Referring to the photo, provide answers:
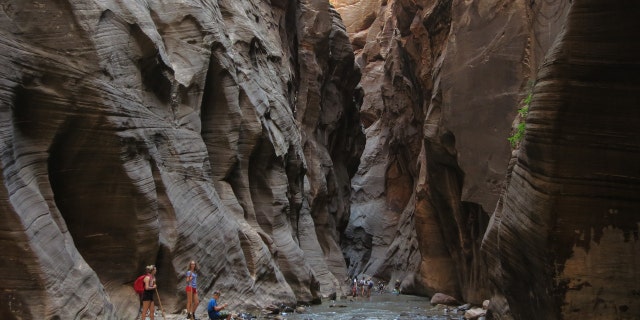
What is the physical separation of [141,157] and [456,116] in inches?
463

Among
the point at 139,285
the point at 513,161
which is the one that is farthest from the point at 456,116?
the point at 139,285

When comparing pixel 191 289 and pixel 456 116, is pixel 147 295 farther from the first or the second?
pixel 456 116

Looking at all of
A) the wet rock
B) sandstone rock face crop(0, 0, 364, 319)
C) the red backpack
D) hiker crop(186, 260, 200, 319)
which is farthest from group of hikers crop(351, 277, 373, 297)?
the red backpack

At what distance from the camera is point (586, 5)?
935 cm

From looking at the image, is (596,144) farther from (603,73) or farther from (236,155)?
(236,155)

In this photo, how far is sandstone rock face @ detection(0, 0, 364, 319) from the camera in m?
11.5

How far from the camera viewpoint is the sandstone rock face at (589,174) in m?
9.58

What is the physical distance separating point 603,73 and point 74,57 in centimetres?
943

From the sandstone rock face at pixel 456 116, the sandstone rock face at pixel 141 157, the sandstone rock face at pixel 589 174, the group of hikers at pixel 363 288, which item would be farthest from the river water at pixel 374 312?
the sandstone rock face at pixel 589 174

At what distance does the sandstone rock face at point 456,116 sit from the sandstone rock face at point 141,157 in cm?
540

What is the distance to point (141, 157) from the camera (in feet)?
49.2

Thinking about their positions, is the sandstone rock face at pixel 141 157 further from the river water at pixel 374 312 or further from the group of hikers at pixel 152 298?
the river water at pixel 374 312

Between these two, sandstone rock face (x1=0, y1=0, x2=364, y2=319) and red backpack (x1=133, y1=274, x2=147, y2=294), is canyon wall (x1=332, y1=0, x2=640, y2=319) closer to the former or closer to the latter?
sandstone rock face (x1=0, y1=0, x2=364, y2=319)

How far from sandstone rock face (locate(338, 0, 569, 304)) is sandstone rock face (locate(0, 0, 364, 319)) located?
5.40 metres
